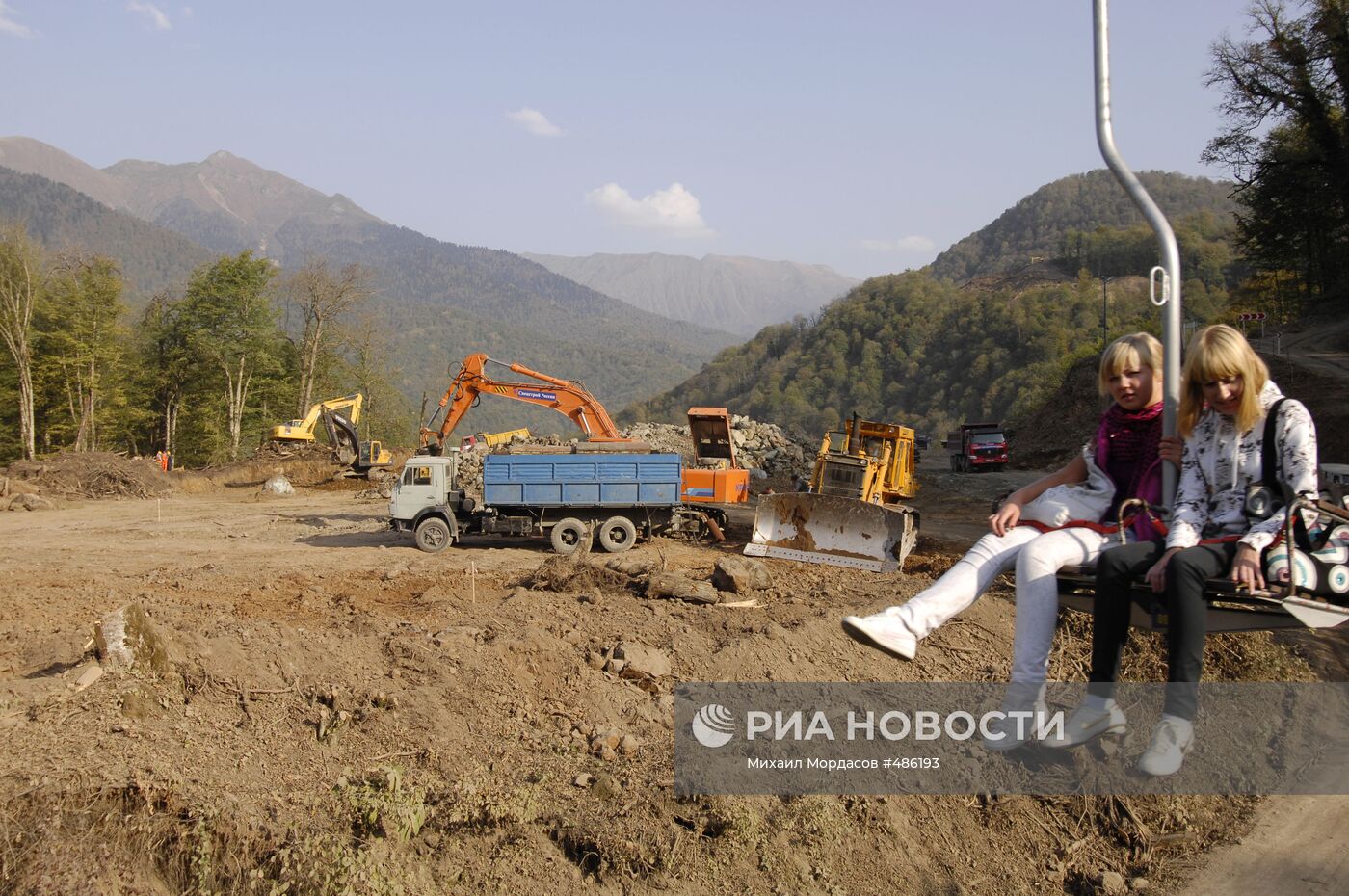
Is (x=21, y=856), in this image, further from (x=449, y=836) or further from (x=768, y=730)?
(x=768, y=730)

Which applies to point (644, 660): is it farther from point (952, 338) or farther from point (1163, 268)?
point (952, 338)

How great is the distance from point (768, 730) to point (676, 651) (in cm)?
208

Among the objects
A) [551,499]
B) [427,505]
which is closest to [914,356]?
[551,499]

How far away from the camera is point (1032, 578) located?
4.23 metres

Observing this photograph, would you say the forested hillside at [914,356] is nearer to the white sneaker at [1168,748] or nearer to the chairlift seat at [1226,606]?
the chairlift seat at [1226,606]

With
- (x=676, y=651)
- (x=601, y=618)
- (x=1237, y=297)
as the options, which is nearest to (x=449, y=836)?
(x=676, y=651)

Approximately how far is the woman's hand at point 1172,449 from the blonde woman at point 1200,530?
0.06m

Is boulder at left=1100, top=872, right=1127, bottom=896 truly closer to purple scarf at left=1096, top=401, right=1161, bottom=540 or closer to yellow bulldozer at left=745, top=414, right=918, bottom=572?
purple scarf at left=1096, top=401, right=1161, bottom=540

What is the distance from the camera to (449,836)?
5473 millimetres

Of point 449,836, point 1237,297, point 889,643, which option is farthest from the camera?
point 1237,297

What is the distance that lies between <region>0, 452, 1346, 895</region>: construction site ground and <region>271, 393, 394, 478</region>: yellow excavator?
2171 cm

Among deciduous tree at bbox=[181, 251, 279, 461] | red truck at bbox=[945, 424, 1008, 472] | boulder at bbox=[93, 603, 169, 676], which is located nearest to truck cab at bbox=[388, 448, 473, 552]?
boulder at bbox=[93, 603, 169, 676]

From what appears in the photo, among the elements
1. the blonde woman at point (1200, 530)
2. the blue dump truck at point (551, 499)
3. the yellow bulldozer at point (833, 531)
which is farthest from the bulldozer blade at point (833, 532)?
the blonde woman at point (1200, 530)

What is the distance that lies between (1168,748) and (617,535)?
47.7 ft
